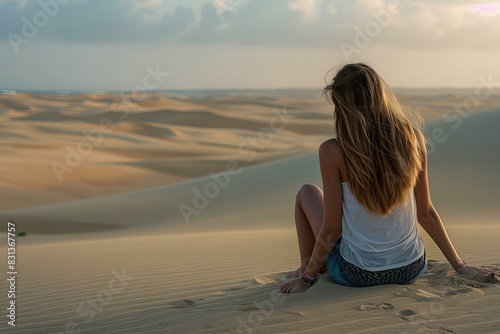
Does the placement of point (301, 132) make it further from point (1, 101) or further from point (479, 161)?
point (479, 161)

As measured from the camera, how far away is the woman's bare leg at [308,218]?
4.29 metres

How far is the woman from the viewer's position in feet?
12.0

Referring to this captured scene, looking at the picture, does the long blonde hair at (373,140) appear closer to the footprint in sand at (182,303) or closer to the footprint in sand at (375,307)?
the footprint in sand at (375,307)

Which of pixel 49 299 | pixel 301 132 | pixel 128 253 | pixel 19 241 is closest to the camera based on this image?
pixel 49 299

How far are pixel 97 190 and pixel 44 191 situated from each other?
1416 mm

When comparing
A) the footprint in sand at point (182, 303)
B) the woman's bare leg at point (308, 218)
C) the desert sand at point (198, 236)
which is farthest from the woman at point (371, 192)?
the footprint in sand at point (182, 303)

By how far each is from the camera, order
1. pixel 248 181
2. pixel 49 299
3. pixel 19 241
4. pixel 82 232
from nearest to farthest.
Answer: pixel 49 299 < pixel 19 241 < pixel 82 232 < pixel 248 181

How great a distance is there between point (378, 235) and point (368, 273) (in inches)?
9.3

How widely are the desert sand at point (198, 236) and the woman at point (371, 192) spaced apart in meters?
0.12

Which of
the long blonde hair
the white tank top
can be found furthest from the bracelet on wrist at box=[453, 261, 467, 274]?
the long blonde hair

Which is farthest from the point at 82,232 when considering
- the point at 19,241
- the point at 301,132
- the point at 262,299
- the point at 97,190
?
the point at 301,132

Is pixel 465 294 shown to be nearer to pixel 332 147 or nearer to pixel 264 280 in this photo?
pixel 332 147

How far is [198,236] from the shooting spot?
8.72 m

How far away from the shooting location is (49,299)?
4844mm
